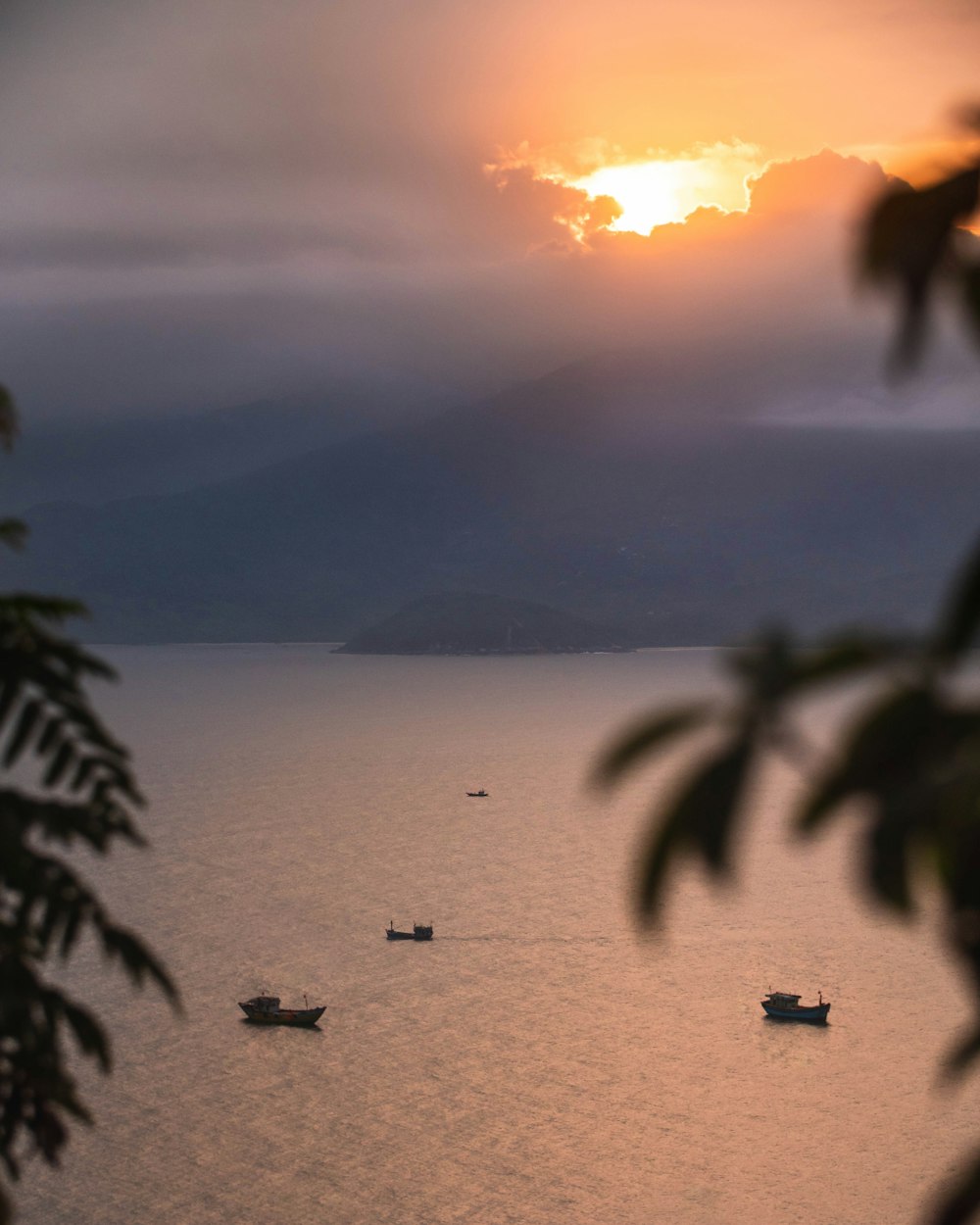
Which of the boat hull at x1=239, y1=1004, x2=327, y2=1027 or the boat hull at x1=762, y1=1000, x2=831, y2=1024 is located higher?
the boat hull at x1=762, y1=1000, x2=831, y2=1024

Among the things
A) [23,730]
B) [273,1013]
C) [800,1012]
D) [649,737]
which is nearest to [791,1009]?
[800,1012]

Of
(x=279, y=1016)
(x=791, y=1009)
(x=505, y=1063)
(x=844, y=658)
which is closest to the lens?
(x=844, y=658)

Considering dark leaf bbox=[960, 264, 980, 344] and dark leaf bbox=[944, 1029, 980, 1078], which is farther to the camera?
dark leaf bbox=[944, 1029, 980, 1078]

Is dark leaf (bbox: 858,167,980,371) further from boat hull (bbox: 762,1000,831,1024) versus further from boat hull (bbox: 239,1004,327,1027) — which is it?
boat hull (bbox: 762,1000,831,1024)

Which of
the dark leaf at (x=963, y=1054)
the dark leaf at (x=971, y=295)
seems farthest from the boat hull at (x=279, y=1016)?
the dark leaf at (x=971, y=295)

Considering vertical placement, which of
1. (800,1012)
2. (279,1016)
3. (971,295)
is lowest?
(279,1016)

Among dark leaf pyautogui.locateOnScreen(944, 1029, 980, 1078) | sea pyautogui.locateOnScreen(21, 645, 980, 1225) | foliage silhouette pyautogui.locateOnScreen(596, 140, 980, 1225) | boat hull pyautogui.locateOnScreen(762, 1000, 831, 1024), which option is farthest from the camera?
boat hull pyautogui.locateOnScreen(762, 1000, 831, 1024)

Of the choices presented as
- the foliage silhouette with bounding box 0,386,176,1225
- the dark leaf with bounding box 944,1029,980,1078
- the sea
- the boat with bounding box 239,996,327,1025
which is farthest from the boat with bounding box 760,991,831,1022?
the dark leaf with bounding box 944,1029,980,1078

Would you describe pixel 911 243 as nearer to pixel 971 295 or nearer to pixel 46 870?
pixel 971 295
